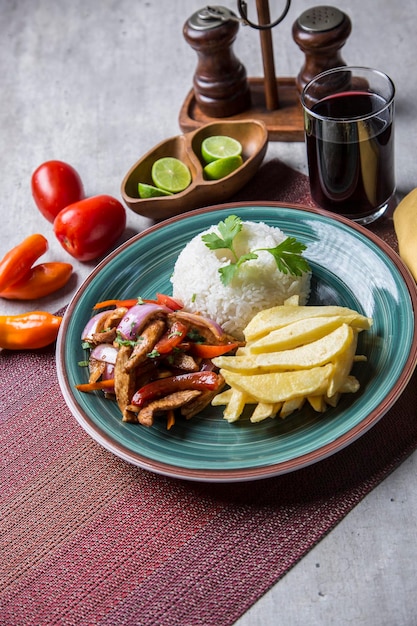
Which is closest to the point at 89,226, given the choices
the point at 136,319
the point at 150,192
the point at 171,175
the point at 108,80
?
the point at 150,192

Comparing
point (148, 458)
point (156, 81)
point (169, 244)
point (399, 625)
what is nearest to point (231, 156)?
point (169, 244)

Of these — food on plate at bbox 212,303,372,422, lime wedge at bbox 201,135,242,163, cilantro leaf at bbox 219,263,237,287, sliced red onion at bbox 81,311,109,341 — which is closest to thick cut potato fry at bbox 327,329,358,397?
food on plate at bbox 212,303,372,422

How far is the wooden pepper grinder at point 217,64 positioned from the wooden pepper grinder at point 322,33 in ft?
1.13

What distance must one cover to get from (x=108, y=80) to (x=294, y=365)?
2938 mm

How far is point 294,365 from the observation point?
2494 mm

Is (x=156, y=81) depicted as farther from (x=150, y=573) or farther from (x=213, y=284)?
(x=150, y=573)

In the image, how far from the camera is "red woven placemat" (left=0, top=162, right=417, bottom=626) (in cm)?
234

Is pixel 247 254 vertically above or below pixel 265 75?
below

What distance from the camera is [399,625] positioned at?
2.21 meters

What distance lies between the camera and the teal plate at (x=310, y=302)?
2451mm

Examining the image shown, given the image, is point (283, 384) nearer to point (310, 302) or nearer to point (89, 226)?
point (310, 302)

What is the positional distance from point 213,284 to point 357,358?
0.66m

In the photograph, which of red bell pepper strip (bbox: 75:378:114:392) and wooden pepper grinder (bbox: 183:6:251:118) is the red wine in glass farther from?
red bell pepper strip (bbox: 75:378:114:392)


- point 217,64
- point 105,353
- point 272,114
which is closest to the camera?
point 105,353
